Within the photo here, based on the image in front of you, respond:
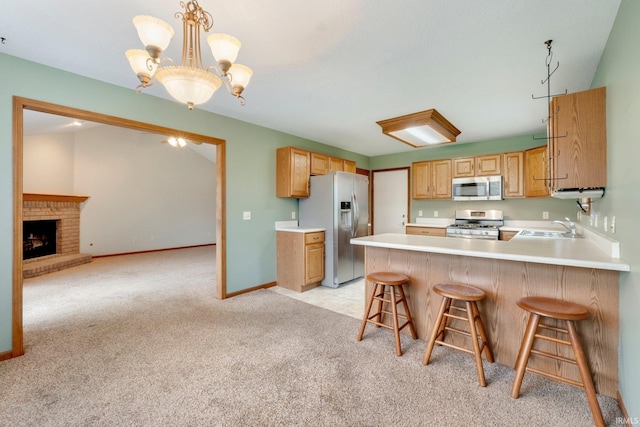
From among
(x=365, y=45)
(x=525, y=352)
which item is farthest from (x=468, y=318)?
(x=365, y=45)

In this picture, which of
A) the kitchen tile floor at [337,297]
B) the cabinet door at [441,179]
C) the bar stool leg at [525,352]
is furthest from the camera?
the cabinet door at [441,179]

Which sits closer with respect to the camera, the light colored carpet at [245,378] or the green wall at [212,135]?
the light colored carpet at [245,378]

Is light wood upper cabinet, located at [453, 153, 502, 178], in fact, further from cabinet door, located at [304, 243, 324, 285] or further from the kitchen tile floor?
cabinet door, located at [304, 243, 324, 285]

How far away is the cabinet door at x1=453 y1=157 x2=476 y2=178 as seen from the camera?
15.8 ft

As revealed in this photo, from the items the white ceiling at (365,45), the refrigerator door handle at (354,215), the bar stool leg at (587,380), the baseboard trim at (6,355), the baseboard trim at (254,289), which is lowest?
the baseboard trim at (6,355)

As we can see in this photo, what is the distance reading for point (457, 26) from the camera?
6.05 ft

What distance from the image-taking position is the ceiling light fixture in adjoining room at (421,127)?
3328mm

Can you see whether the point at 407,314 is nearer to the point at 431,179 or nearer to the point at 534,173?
the point at 534,173

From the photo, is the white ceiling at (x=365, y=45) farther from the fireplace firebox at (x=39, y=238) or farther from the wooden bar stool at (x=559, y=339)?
the fireplace firebox at (x=39, y=238)

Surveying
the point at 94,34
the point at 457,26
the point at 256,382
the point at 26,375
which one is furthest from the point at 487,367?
the point at 94,34

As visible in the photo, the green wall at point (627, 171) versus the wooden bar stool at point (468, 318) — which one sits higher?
the green wall at point (627, 171)

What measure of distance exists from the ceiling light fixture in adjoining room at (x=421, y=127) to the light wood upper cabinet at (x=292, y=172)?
4.34 ft

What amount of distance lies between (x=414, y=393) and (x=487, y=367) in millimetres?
714

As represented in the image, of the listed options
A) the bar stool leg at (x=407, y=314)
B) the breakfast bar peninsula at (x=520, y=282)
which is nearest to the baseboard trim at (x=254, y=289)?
the breakfast bar peninsula at (x=520, y=282)
